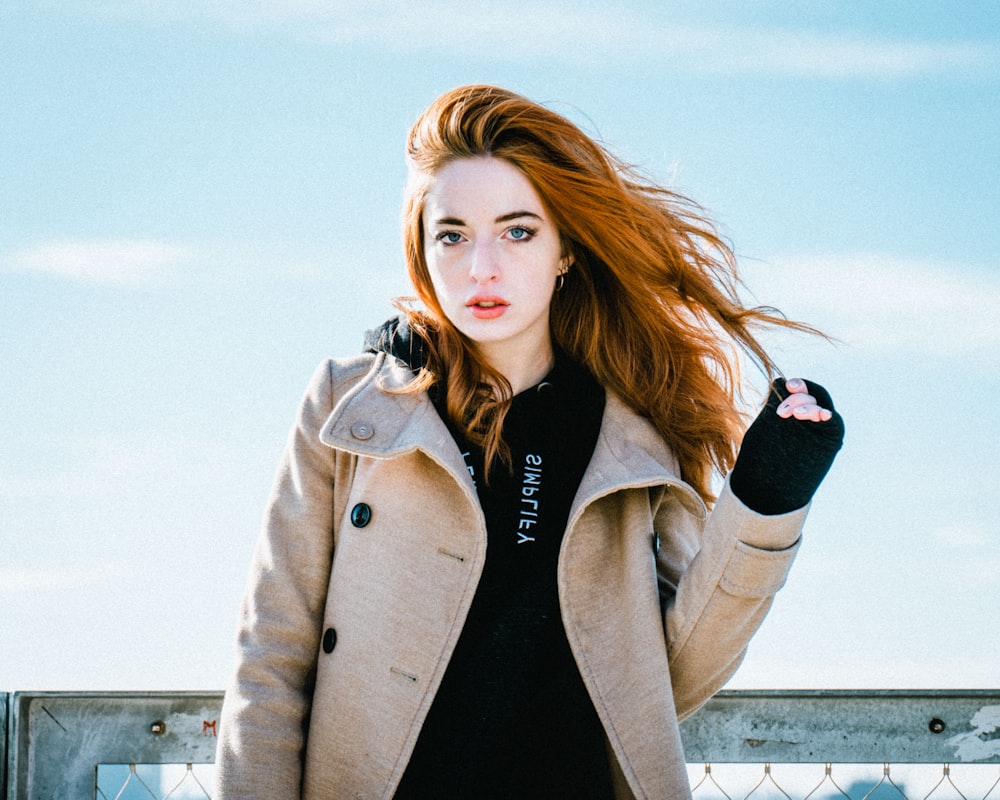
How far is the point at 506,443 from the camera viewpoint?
3.26 m

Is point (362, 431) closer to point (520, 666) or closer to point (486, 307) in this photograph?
point (486, 307)

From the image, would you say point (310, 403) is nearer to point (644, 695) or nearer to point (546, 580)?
point (546, 580)

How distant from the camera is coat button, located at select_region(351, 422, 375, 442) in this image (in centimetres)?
318

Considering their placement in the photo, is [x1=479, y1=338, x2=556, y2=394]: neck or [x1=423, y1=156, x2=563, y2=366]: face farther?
[x1=479, y1=338, x2=556, y2=394]: neck

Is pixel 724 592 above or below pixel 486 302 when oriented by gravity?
below

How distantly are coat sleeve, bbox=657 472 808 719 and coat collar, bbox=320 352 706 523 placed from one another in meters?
0.23

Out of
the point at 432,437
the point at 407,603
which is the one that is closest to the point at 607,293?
the point at 432,437

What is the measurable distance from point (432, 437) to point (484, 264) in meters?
0.45

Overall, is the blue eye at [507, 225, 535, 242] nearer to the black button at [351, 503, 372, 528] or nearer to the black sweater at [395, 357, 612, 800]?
the black sweater at [395, 357, 612, 800]

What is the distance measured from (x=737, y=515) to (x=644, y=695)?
0.51m

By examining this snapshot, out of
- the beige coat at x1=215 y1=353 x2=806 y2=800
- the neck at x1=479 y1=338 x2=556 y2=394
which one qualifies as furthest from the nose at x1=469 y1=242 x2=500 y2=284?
the beige coat at x1=215 y1=353 x2=806 y2=800

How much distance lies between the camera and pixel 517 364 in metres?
3.41

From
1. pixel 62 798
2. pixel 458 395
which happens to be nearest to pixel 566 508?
pixel 458 395

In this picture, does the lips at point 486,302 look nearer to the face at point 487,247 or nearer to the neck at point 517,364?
the face at point 487,247
